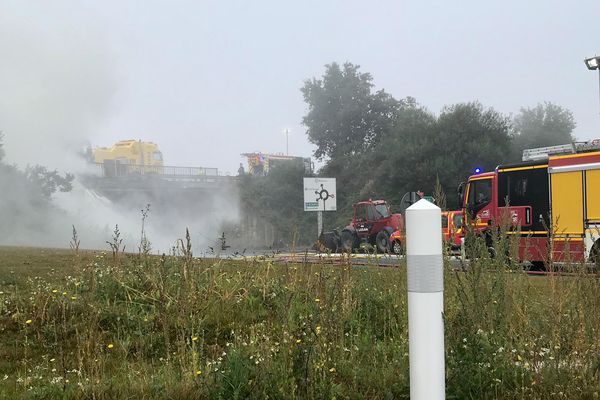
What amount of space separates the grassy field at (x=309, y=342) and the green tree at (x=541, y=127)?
121 feet

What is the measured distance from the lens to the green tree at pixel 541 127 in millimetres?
41438

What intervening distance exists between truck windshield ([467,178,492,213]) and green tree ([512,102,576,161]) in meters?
24.9

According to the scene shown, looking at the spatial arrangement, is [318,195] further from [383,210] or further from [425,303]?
[425,303]

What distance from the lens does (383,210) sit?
84.0 feet

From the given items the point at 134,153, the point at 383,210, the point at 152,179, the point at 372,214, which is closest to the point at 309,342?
the point at 372,214

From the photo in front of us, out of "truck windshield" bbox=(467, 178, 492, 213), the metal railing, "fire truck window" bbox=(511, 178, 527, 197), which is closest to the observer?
"fire truck window" bbox=(511, 178, 527, 197)

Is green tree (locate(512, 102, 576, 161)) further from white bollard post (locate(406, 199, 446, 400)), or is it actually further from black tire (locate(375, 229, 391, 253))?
white bollard post (locate(406, 199, 446, 400))

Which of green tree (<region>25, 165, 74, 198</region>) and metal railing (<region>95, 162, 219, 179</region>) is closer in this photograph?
green tree (<region>25, 165, 74, 198</region>)

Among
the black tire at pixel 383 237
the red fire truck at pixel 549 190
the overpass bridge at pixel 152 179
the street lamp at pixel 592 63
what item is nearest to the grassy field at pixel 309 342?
the red fire truck at pixel 549 190

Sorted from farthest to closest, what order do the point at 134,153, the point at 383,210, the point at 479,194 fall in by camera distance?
the point at 134,153, the point at 383,210, the point at 479,194

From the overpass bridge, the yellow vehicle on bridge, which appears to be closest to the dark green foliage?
the overpass bridge

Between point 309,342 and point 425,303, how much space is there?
1.16 meters

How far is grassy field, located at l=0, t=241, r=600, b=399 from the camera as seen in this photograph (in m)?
3.19

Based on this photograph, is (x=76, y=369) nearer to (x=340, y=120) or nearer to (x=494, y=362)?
(x=494, y=362)
